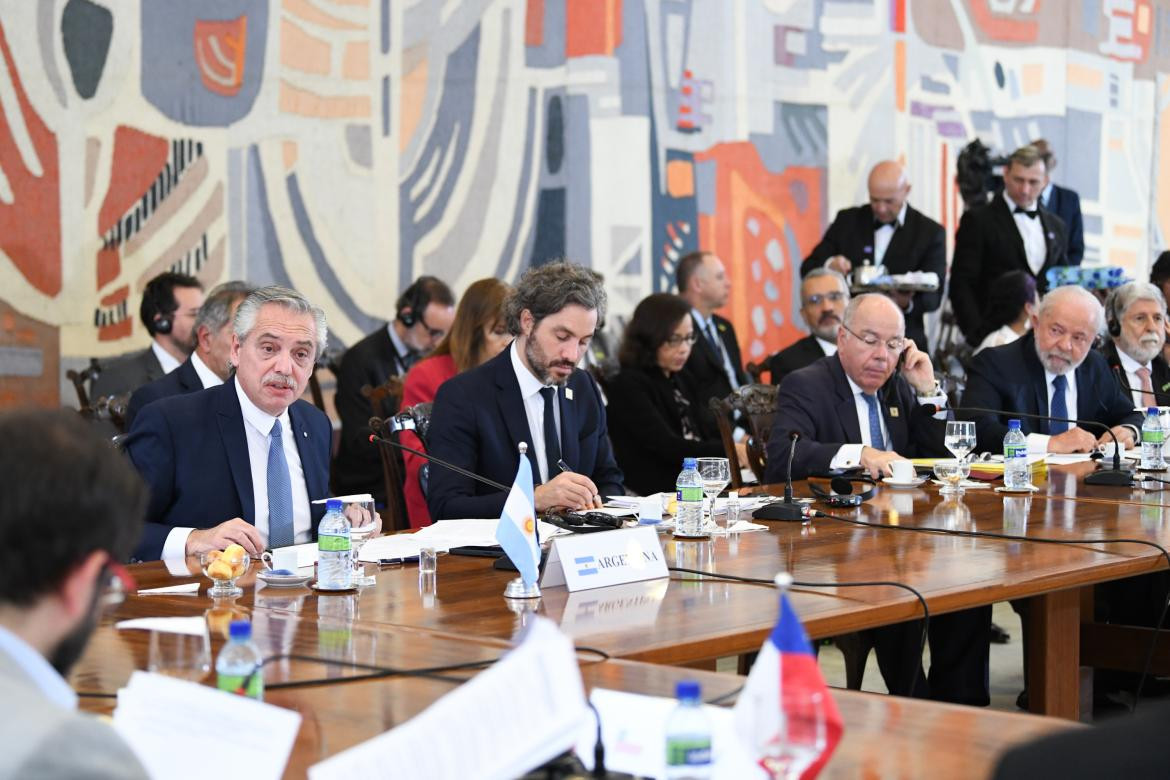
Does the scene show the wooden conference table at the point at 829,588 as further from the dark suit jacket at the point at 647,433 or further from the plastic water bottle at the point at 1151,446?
the dark suit jacket at the point at 647,433

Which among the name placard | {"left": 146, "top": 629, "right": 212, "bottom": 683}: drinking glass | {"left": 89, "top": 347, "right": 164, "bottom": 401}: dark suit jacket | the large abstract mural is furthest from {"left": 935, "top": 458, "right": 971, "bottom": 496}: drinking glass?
the large abstract mural

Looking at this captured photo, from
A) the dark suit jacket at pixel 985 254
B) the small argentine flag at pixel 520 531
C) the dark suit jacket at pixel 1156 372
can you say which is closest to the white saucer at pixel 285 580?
the small argentine flag at pixel 520 531

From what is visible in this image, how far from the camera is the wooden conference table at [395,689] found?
1.58 metres

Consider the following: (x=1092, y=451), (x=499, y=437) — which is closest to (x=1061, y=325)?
(x=1092, y=451)

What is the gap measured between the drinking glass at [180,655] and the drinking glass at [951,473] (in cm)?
250

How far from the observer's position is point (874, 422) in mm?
4738

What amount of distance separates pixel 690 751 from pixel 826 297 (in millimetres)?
5683

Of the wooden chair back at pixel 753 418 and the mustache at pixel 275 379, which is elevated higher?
the mustache at pixel 275 379

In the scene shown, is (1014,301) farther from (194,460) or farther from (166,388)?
(194,460)

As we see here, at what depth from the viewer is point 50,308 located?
623cm

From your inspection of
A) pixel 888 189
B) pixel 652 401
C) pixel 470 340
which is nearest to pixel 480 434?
pixel 470 340

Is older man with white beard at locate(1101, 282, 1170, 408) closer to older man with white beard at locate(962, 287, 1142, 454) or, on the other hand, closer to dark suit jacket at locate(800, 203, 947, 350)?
older man with white beard at locate(962, 287, 1142, 454)

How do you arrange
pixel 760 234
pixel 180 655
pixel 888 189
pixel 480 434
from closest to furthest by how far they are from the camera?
1. pixel 180 655
2. pixel 480 434
3. pixel 888 189
4. pixel 760 234

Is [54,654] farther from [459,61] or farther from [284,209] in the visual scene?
[459,61]
